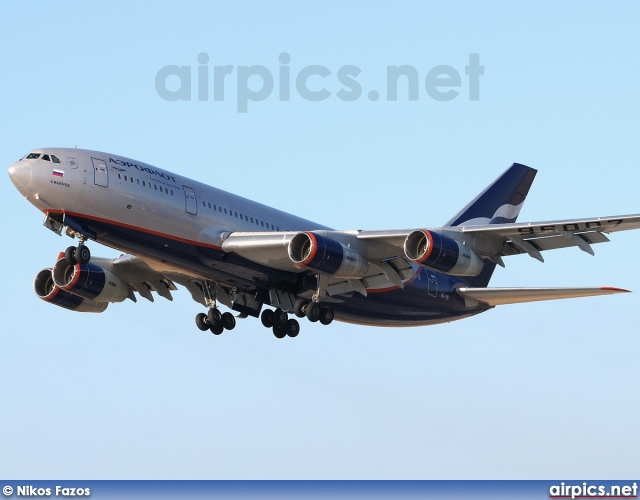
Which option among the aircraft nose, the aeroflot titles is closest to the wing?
the aeroflot titles

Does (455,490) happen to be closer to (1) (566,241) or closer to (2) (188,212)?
(1) (566,241)

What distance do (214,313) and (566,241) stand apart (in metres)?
14.8

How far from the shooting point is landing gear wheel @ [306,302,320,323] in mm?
47062

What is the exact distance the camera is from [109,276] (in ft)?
168

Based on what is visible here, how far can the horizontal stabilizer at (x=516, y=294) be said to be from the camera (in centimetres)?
4712

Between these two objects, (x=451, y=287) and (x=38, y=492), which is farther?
(x=451, y=287)

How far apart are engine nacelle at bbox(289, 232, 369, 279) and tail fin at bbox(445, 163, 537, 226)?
464 inches

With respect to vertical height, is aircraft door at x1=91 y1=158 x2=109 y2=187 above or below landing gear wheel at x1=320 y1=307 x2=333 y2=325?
above

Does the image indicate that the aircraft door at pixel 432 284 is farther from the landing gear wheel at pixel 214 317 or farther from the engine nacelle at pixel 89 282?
the engine nacelle at pixel 89 282

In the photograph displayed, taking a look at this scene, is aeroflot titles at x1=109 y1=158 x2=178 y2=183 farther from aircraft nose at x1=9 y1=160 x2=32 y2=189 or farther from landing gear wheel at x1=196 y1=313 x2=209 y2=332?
landing gear wheel at x1=196 y1=313 x2=209 y2=332

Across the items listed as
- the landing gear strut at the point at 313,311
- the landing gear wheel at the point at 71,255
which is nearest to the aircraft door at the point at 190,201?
the landing gear wheel at the point at 71,255

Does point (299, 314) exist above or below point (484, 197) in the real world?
below

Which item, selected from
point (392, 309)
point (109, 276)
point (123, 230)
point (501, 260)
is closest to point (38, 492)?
point (109, 276)

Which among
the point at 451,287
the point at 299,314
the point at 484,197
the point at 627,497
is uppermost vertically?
the point at 484,197
